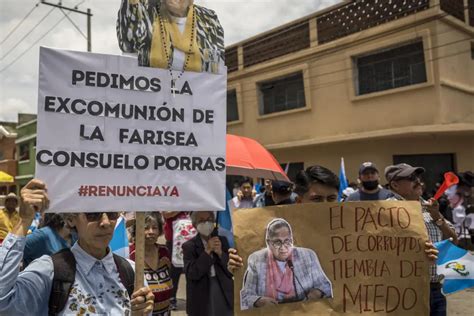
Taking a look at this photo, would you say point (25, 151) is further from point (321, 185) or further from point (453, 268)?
point (453, 268)

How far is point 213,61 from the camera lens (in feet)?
7.79

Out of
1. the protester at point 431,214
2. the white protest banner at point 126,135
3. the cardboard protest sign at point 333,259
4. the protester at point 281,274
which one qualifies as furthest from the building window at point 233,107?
the white protest banner at point 126,135

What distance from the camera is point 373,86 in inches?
565

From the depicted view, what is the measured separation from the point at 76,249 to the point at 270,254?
106 cm

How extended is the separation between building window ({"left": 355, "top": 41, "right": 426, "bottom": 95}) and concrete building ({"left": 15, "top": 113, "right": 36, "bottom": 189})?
1003 inches

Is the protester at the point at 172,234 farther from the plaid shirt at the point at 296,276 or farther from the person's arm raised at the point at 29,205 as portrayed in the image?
the person's arm raised at the point at 29,205

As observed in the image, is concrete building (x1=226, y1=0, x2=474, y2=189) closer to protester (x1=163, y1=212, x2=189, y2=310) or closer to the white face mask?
protester (x1=163, y1=212, x2=189, y2=310)

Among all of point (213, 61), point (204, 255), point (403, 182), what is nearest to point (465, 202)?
point (403, 182)

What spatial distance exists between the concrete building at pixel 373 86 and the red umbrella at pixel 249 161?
9.00 m

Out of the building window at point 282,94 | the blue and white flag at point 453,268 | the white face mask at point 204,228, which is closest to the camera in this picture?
the blue and white flag at point 453,268

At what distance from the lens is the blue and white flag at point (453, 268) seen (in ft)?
11.4

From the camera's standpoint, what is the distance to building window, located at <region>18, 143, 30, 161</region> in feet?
111

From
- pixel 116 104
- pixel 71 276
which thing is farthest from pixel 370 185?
pixel 71 276

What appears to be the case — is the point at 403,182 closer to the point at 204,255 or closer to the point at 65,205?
the point at 204,255
